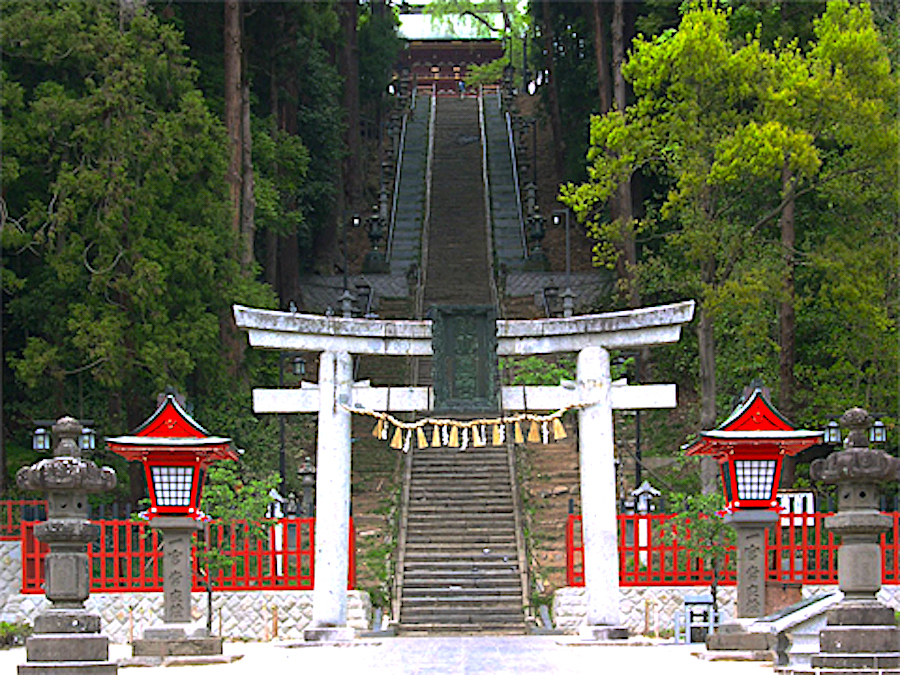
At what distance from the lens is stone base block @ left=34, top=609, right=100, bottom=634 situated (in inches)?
568

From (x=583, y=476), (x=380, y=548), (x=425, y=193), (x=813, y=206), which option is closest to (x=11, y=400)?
(x=380, y=548)

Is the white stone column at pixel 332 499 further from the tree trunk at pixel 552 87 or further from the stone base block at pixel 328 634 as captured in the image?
the tree trunk at pixel 552 87

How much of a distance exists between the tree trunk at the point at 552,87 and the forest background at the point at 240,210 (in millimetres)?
13837

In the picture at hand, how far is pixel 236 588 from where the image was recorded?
73.6 feet

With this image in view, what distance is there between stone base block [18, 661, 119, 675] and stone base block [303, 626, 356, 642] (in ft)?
17.4

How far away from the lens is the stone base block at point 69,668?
14.3 m

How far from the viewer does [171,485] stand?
19.3 metres

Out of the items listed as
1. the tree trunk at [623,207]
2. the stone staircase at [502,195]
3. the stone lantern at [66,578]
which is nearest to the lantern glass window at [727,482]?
the stone lantern at [66,578]

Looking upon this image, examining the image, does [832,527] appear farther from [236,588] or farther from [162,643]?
[236,588]

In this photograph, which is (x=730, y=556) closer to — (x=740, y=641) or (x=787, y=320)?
(x=787, y=320)

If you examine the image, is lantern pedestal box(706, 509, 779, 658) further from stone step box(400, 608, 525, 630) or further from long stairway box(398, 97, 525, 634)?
stone step box(400, 608, 525, 630)

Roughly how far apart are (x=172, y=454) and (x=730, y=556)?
28.7 ft

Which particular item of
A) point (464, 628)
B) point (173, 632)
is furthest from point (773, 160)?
point (173, 632)

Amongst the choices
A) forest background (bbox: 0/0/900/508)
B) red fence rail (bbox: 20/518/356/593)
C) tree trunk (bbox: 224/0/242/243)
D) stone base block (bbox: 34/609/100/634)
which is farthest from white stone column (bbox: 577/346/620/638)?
tree trunk (bbox: 224/0/242/243)
